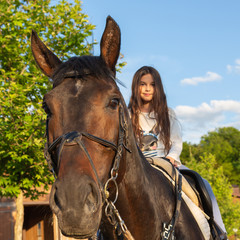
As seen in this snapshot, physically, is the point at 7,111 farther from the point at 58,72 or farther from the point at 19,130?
the point at 58,72

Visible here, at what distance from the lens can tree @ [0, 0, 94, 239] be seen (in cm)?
856

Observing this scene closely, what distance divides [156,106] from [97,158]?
6.05 ft

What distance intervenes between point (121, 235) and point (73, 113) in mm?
1015

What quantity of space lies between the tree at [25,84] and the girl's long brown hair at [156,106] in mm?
5251

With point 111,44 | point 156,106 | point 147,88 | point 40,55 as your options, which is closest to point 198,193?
point 156,106

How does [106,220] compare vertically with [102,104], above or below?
below

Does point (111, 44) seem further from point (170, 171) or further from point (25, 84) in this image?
point (25, 84)

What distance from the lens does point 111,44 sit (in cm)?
230

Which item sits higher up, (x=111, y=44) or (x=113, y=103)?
(x=111, y=44)

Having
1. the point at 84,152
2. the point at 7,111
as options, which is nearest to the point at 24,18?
the point at 7,111

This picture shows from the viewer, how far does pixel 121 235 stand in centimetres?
232

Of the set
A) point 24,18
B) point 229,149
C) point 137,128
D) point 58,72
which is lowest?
point 229,149

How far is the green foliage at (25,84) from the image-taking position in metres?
8.56

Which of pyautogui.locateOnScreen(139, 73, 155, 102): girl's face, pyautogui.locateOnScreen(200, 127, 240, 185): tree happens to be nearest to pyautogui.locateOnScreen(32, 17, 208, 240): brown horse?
pyautogui.locateOnScreen(139, 73, 155, 102): girl's face
